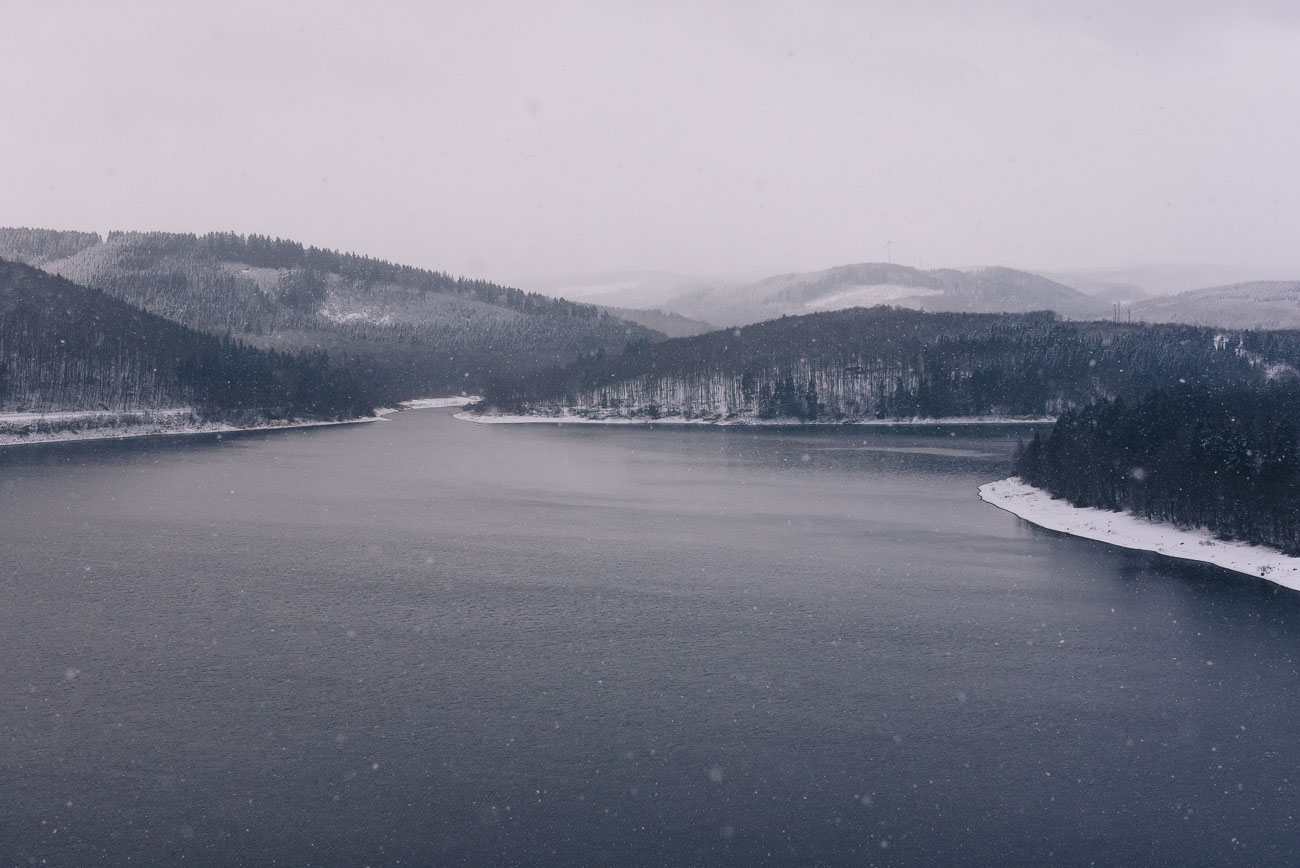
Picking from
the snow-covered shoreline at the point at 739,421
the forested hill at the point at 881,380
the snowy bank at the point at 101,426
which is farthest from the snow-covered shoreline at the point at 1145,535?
the snowy bank at the point at 101,426

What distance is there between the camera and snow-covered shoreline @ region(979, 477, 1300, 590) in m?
41.0

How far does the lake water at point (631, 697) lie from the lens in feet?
57.4

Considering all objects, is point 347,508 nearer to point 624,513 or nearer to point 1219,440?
point 624,513

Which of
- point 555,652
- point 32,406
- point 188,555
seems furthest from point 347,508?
point 32,406

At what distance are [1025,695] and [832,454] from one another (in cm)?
7715

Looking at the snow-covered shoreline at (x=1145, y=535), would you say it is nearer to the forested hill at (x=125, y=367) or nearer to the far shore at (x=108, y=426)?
the far shore at (x=108, y=426)

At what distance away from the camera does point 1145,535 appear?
1923 inches

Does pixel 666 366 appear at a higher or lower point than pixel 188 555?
higher

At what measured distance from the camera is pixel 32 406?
413 feet

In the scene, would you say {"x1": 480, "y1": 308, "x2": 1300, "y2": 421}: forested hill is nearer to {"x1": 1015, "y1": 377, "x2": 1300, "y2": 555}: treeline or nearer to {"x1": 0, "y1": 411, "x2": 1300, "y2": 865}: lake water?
{"x1": 1015, "y1": 377, "x2": 1300, "y2": 555}: treeline

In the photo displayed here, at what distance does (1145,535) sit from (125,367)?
488ft

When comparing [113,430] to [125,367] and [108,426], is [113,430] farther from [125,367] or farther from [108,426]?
[125,367]

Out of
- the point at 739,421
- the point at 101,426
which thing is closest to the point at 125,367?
the point at 101,426

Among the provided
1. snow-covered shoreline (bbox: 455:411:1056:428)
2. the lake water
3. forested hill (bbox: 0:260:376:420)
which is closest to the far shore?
forested hill (bbox: 0:260:376:420)
